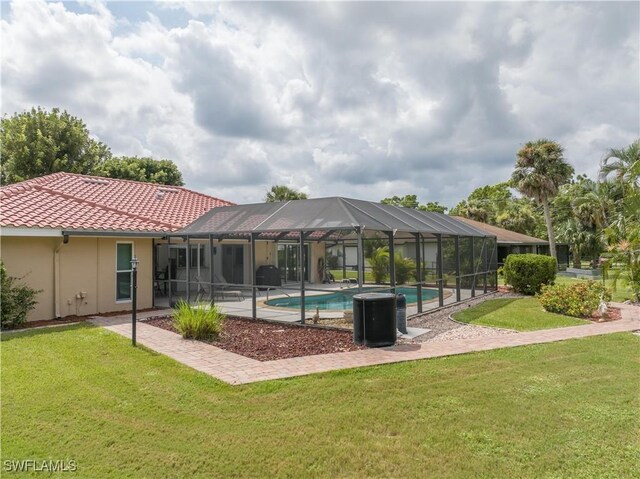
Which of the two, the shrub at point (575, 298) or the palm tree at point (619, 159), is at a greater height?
the palm tree at point (619, 159)

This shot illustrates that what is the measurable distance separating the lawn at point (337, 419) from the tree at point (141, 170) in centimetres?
2571

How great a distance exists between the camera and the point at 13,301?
381 inches

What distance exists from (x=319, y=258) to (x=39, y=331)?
49.2 feet

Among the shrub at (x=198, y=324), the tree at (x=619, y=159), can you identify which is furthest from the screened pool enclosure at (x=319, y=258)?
the tree at (x=619, y=159)

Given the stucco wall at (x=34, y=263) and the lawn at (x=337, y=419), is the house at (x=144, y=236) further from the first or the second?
the lawn at (x=337, y=419)

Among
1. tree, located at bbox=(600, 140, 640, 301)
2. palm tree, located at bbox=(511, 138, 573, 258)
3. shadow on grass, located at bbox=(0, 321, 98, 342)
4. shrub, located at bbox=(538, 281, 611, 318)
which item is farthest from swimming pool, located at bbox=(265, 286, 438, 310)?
palm tree, located at bbox=(511, 138, 573, 258)

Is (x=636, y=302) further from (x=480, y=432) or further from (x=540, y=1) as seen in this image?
(x=480, y=432)

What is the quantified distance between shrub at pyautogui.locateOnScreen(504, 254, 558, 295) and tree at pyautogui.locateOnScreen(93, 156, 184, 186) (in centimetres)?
2629

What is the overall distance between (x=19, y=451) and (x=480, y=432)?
14.7 ft

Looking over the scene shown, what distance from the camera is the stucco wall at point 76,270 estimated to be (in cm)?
1055

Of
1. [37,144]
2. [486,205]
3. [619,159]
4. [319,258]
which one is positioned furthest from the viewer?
[486,205]
